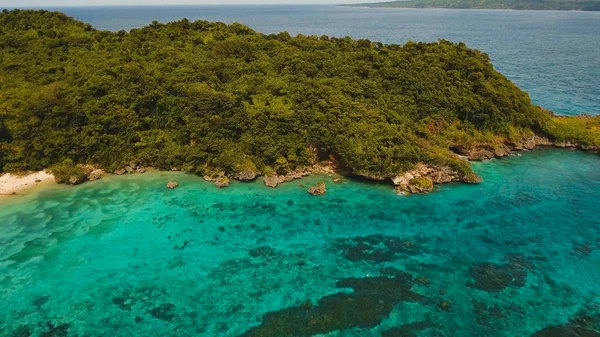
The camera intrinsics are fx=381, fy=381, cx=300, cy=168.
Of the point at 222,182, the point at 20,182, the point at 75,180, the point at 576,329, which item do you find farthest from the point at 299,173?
the point at 20,182

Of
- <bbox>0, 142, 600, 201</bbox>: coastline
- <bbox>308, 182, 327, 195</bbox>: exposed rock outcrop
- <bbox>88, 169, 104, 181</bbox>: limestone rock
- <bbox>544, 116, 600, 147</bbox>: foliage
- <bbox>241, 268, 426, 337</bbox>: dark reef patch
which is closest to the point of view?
<bbox>241, 268, 426, 337</bbox>: dark reef patch

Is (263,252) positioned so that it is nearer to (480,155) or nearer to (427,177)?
(427,177)

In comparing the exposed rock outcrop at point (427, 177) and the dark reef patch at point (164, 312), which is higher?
the exposed rock outcrop at point (427, 177)

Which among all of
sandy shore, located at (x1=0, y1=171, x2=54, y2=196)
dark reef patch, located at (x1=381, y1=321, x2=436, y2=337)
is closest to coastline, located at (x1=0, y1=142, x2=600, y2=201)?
sandy shore, located at (x1=0, y1=171, x2=54, y2=196)

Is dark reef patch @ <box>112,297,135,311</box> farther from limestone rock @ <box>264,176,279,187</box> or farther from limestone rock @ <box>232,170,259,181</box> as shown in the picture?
limestone rock @ <box>264,176,279,187</box>

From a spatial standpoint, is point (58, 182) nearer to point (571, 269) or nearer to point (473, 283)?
point (473, 283)

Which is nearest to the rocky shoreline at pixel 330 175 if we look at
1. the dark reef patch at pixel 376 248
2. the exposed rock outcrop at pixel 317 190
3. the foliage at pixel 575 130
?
the exposed rock outcrop at pixel 317 190

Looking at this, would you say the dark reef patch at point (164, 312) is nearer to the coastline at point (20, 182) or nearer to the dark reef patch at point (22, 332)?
the dark reef patch at point (22, 332)
